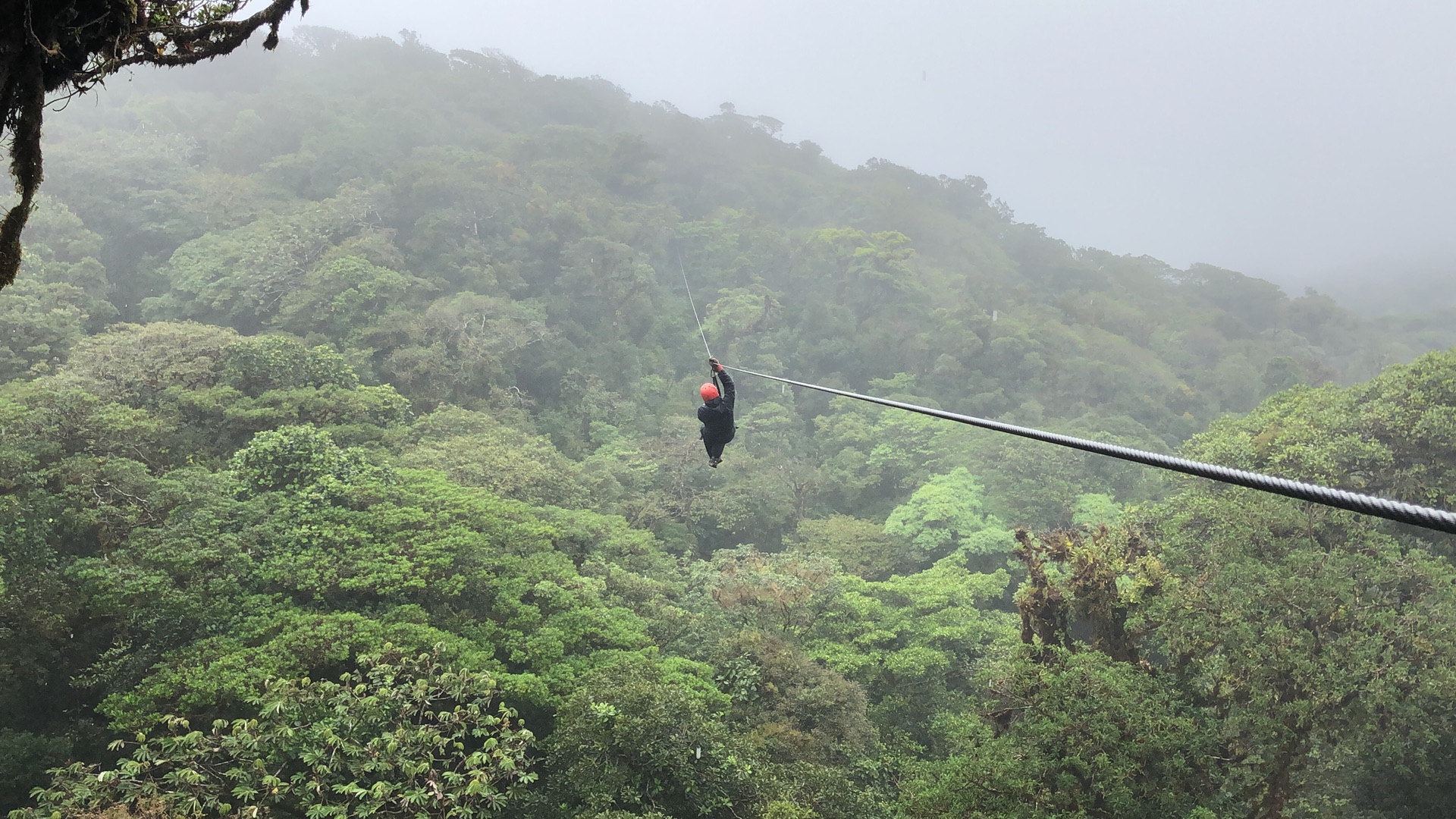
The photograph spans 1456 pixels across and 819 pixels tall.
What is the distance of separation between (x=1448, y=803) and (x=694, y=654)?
8670 mm

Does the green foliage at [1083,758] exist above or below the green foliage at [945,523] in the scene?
above

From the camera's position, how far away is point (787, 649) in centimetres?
1023

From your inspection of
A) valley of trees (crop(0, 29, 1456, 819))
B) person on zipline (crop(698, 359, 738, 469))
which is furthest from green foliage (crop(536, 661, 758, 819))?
person on zipline (crop(698, 359, 738, 469))

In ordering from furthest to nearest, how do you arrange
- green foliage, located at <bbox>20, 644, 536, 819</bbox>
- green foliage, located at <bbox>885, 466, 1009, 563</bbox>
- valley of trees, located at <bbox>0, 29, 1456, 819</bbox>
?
green foliage, located at <bbox>885, 466, 1009, 563</bbox>
valley of trees, located at <bbox>0, 29, 1456, 819</bbox>
green foliage, located at <bbox>20, 644, 536, 819</bbox>

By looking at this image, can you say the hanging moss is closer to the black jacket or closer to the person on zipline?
the person on zipline

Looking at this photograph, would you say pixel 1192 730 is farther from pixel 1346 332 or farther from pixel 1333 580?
pixel 1346 332

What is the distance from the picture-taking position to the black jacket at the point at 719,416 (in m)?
7.12

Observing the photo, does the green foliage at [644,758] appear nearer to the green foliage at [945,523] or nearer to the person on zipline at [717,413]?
the person on zipline at [717,413]

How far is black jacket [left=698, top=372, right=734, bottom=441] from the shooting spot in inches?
280

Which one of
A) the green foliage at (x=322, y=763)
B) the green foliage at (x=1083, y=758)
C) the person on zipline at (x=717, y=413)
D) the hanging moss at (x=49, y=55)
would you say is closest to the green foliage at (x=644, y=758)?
the green foliage at (x=322, y=763)

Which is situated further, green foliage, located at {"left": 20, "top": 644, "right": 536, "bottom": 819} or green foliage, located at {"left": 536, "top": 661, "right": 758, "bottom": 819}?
green foliage, located at {"left": 536, "top": 661, "right": 758, "bottom": 819}

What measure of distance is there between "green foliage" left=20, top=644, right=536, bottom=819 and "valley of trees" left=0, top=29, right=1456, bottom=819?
0.05m

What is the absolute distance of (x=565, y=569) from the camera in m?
10.2

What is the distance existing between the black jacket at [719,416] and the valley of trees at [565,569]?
2745 millimetres
